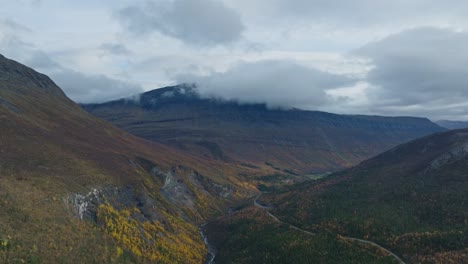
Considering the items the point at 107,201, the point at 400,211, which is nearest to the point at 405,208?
the point at 400,211

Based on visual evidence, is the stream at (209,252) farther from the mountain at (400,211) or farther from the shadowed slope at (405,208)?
the shadowed slope at (405,208)

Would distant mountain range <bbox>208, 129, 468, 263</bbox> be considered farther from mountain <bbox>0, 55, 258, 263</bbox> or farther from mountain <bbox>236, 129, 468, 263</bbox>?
mountain <bbox>0, 55, 258, 263</bbox>

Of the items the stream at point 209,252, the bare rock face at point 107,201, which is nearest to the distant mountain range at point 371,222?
the stream at point 209,252

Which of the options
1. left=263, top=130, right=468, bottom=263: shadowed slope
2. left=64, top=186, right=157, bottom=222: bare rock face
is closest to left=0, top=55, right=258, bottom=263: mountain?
left=64, top=186, right=157, bottom=222: bare rock face

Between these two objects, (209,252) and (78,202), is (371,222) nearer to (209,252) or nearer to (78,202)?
(209,252)

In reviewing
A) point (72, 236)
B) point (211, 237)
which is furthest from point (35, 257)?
point (211, 237)

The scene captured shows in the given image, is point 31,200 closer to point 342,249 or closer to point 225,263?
point 225,263
